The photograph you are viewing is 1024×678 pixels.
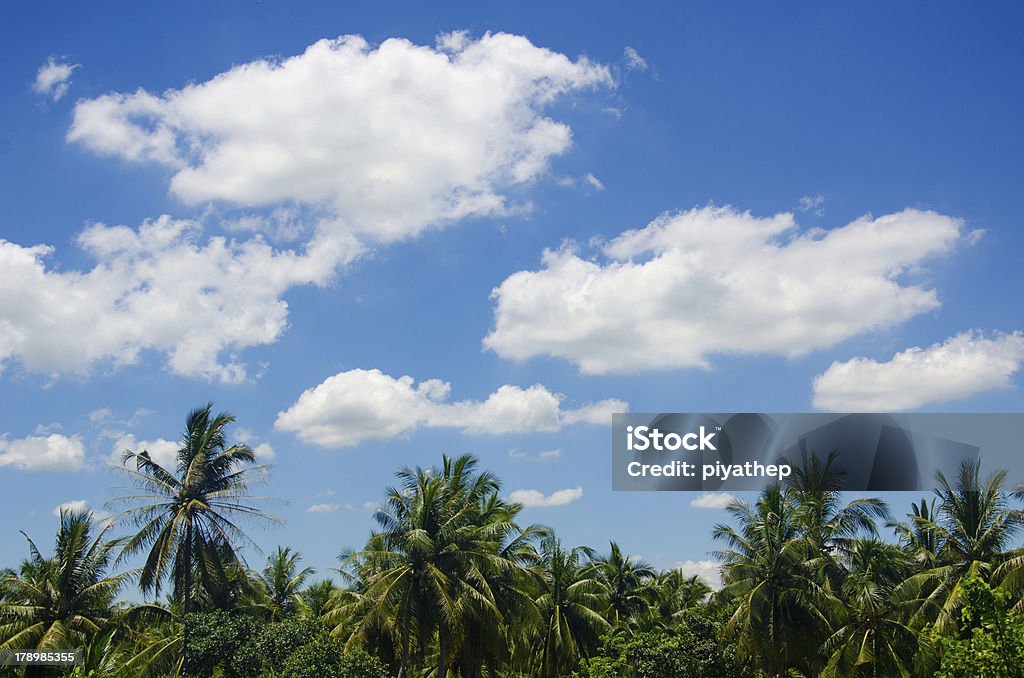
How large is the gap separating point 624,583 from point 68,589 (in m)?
29.2

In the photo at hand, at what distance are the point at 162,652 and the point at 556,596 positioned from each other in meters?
17.9

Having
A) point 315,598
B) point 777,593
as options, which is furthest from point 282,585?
point 777,593

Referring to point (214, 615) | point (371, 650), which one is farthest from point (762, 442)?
point (214, 615)

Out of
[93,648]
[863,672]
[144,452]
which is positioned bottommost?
[863,672]

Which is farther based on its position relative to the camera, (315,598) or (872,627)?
(315,598)

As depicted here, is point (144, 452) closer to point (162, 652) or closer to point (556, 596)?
point (162, 652)

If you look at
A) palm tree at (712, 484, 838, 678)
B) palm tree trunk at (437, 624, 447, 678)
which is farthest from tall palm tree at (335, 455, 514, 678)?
palm tree at (712, 484, 838, 678)

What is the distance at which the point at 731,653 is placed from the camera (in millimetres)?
39781

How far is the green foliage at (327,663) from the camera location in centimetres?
3200

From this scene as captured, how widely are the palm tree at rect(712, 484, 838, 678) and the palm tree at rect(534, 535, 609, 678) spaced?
9175 millimetres

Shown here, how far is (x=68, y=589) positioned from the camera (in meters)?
37.7

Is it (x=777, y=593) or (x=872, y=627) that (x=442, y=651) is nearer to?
(x=777, y=593)

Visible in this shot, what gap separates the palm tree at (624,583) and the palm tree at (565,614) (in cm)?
589

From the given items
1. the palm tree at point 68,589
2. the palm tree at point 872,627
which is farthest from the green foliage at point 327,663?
the palm tree at point 872,627
